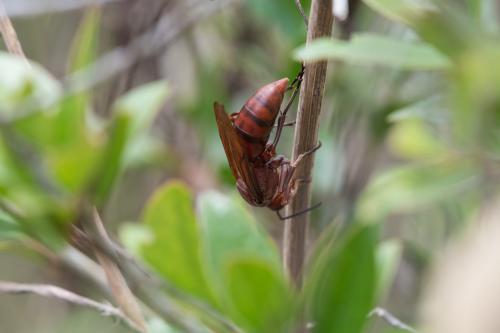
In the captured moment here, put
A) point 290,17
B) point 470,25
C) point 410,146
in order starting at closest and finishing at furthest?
point 470,25, point 410,146, point 290,17

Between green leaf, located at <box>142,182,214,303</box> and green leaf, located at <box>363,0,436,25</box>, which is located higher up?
green leaf, located at <box>363,0,436,25</box>

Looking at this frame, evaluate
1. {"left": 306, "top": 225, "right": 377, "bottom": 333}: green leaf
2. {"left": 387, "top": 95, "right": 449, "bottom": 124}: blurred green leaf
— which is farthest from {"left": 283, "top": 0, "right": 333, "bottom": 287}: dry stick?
{"left": 387, "top": 95, "right": 449, "bottom": 124}: blurred green leaf

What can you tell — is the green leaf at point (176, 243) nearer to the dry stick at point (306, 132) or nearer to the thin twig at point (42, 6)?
the dry stick at point (306, 132)

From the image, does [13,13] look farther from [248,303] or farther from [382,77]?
[248,303]

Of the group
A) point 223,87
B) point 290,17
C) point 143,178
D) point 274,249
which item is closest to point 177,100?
point 223,87

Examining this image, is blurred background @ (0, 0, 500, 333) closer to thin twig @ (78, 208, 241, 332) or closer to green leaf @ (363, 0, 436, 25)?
green leaf @ (363, 0, 436, 25)

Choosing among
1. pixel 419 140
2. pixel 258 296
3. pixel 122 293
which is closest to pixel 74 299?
pixel 122 293

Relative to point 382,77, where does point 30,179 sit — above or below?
below

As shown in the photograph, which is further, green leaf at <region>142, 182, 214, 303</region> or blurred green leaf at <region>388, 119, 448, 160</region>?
blurred green leaf at <region>388, 119, 448, 160</region>

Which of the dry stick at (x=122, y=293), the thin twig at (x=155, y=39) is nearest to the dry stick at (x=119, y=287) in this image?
the dry stick at (x=122, y=293)
